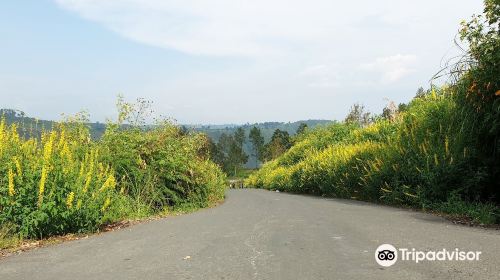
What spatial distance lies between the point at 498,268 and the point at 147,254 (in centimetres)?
436

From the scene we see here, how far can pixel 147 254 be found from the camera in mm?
5957

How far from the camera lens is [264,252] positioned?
5.77m

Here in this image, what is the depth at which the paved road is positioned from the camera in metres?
4.78

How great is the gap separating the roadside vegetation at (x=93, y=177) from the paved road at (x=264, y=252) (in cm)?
81

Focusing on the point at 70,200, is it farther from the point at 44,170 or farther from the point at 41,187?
the point at 44,170

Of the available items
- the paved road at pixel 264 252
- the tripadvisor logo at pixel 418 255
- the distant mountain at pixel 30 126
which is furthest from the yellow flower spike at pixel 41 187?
the tripadvisor logo at pixel 418 255

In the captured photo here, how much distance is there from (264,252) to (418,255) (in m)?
1.96

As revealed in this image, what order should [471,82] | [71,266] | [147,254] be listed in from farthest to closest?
[471,82]
[147,254]
[71,266]

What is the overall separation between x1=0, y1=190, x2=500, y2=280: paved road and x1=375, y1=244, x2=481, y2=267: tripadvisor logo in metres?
0.11

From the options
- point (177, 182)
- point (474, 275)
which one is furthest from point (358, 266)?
point (177, 182)

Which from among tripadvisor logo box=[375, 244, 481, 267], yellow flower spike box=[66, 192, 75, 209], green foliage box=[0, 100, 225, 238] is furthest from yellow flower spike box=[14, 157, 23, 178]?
tripadvisor logo box=[375, 244, 481, 267]

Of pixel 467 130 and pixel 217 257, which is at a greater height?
pixel 467 130

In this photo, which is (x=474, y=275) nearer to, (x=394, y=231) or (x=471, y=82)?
(x=394, y=231)

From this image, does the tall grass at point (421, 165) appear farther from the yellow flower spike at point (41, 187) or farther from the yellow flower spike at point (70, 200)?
the yellow flower spike at point (41, 187)
